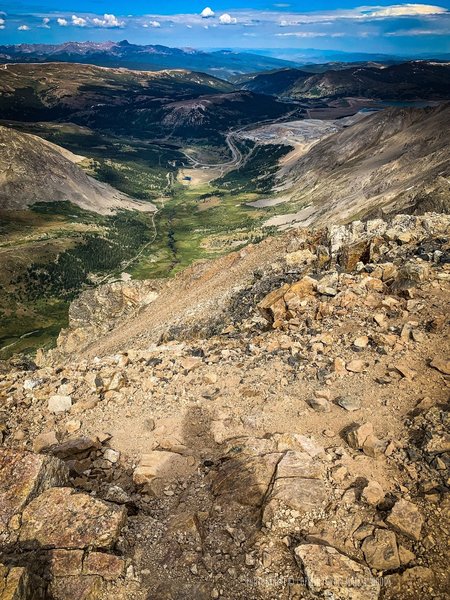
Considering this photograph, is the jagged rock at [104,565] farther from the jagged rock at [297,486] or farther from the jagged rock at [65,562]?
the jagged rock at [297,486]

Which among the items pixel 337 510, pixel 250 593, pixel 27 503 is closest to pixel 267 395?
pixel 337 510

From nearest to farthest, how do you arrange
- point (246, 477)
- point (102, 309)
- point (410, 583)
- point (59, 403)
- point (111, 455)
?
point (410, 583)
point (246, 477)
point (111, 455)
point (59, 403)
point (102, 309)

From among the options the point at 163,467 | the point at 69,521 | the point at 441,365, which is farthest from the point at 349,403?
the point at 69,521

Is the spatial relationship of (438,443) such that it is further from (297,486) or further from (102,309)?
(102,309)

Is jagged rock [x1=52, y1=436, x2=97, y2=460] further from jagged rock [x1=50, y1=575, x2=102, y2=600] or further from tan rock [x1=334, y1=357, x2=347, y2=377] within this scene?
tan rock [x1=334, y1=357, x2=347, y2=377]

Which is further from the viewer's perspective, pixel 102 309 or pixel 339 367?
pixel 102 309
